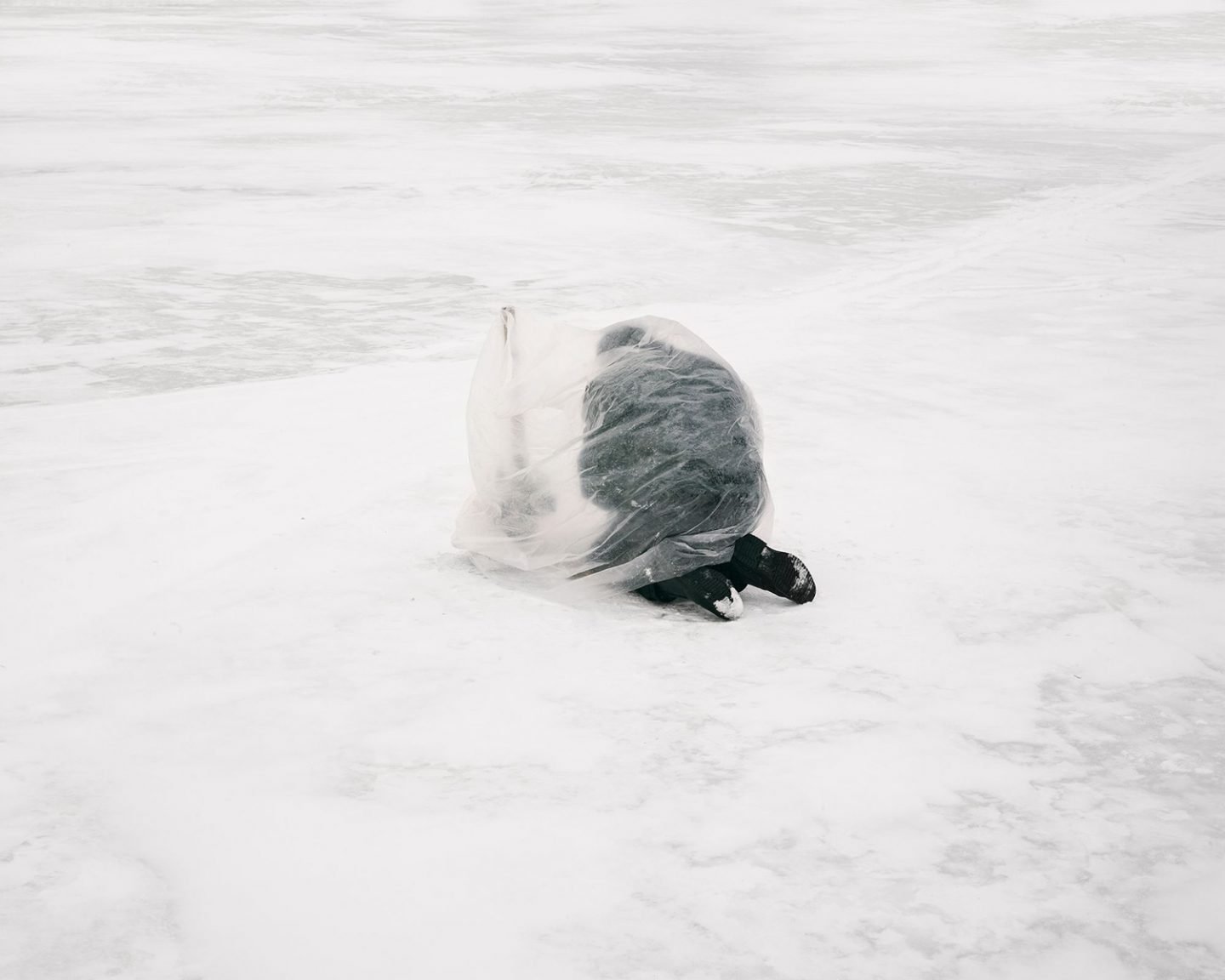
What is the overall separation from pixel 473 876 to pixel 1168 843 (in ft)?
3.83

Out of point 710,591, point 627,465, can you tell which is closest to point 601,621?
point 710,591

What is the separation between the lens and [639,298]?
280 inches

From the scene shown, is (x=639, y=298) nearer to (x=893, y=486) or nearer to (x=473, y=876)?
(x=893, y=486)

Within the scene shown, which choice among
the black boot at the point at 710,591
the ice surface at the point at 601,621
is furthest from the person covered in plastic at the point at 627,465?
the ice surface at the point at 601,621

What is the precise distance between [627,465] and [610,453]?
5 centimetres

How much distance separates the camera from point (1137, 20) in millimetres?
27516

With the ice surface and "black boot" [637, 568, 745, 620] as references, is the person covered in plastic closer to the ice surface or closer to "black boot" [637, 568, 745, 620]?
"black boot" [637, 568, 745, 620]

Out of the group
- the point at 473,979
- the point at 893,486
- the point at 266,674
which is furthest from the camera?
the point at 893,486

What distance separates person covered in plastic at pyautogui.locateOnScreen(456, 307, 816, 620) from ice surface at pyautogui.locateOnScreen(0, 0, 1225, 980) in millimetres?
124

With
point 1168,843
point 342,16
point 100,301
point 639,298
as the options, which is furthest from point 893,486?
point 342,16

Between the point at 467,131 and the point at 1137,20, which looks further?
the point at 1137,20

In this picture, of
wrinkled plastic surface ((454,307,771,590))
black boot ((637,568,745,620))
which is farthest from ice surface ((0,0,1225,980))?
wrinkled plastic surface ((454,307,771,590))

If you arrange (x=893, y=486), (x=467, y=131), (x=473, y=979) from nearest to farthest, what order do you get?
(x=473, y=979) → (x=893, y=486) → (x=467, y=131)

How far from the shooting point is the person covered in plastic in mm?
3451
